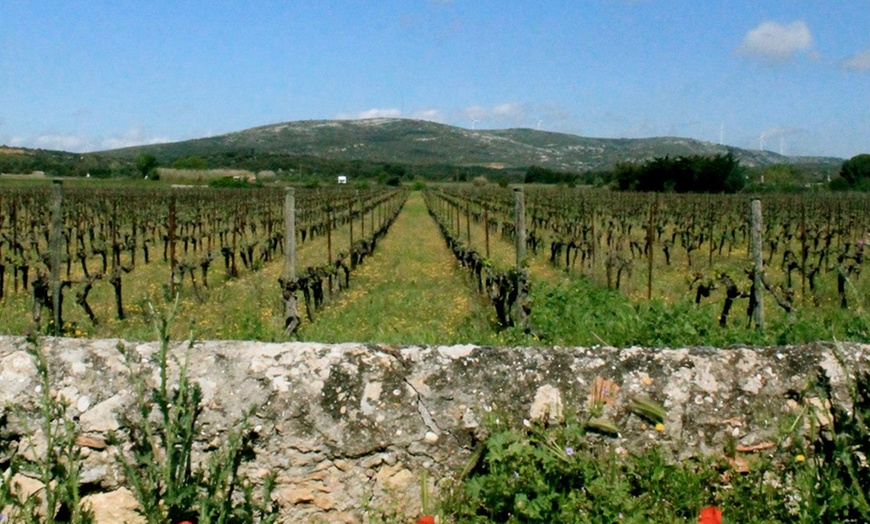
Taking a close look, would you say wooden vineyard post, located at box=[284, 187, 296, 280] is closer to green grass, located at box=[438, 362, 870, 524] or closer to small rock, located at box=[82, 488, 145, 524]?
small rock, located at box=[82, 488, 145, 524]

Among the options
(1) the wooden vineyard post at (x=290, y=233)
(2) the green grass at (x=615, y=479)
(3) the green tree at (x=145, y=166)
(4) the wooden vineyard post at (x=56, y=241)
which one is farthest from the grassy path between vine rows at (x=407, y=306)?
(3) the green tree at (x=145, y=166)

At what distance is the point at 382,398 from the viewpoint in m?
3.35

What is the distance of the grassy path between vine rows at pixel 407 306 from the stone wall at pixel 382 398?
1.90 metres

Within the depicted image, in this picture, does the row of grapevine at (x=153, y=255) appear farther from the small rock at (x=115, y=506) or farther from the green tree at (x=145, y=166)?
the green tree at (x=145, y=166)

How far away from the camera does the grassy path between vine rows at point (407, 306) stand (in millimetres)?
8277

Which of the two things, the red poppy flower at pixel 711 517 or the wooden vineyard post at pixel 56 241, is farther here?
the wooden vineyard post at pixel 56 241

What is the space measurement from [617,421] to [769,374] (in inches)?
26.6

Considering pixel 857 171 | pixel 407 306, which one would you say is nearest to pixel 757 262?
pixel 407 306

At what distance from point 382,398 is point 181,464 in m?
0.84

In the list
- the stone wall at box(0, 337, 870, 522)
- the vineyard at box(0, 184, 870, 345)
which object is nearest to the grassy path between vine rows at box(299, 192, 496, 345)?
the vineyard at box(0, 184, 870, 345)

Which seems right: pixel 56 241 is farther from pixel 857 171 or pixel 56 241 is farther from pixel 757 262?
pixel 857 171

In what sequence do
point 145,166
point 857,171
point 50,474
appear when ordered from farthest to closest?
point 145,166
point 857,171
point 50,474

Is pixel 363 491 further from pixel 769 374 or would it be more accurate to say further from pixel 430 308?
pixel 430 308

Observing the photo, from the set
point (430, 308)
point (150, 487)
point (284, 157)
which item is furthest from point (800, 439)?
point (284, 157)
